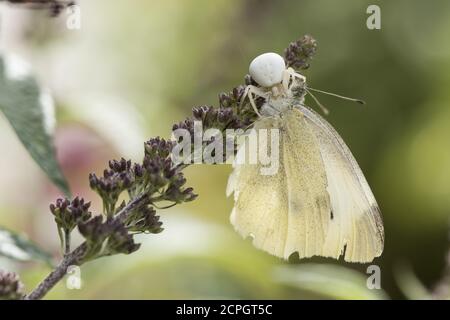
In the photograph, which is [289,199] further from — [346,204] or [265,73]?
[265,73]

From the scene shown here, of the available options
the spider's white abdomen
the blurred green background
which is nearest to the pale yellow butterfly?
the blurred green background

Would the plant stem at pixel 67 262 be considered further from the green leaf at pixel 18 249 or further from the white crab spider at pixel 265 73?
the white crab spider at pixel 265 73

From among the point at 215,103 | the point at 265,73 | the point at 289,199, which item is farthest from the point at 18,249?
the point at 215,103

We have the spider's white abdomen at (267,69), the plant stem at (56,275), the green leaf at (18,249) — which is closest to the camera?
Result: the plant stem at (56,275)

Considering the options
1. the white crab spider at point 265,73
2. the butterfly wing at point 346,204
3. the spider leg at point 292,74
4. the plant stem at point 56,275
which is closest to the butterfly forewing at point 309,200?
the butterfly wing at point 346,204
